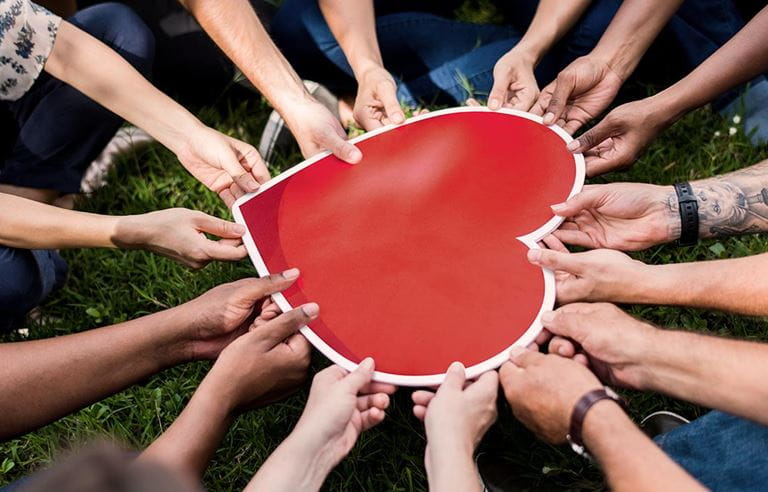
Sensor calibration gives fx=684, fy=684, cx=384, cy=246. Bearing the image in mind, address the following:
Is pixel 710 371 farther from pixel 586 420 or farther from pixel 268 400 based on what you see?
pixel 268 400

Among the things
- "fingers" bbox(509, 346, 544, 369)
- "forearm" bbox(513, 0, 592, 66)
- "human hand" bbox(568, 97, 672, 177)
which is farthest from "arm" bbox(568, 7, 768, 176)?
"fingers" bbox(509, 346, 544, 369)

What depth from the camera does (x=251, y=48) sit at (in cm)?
212

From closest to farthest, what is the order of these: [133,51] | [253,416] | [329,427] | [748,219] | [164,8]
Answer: [329,427], [748,219], [253,416], [133,51], [164,8]

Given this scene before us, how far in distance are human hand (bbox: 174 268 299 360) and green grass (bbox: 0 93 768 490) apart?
0.32m

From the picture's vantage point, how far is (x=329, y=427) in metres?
1.43

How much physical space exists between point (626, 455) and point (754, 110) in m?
1.64

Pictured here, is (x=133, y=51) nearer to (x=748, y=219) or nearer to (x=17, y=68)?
(x=17, y=68)

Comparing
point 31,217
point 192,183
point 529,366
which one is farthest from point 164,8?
point 529,366

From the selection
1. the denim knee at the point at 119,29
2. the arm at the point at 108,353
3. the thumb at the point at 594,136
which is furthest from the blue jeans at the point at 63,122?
the thumb at the point at 594,136

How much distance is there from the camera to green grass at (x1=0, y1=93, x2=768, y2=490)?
72.7 inches

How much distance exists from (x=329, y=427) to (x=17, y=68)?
135 centimetres

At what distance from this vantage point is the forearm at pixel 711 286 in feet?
4.88

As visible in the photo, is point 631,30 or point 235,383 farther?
point 631,30

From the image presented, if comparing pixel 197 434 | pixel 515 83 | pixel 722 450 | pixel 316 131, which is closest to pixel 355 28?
pixel 316 131
